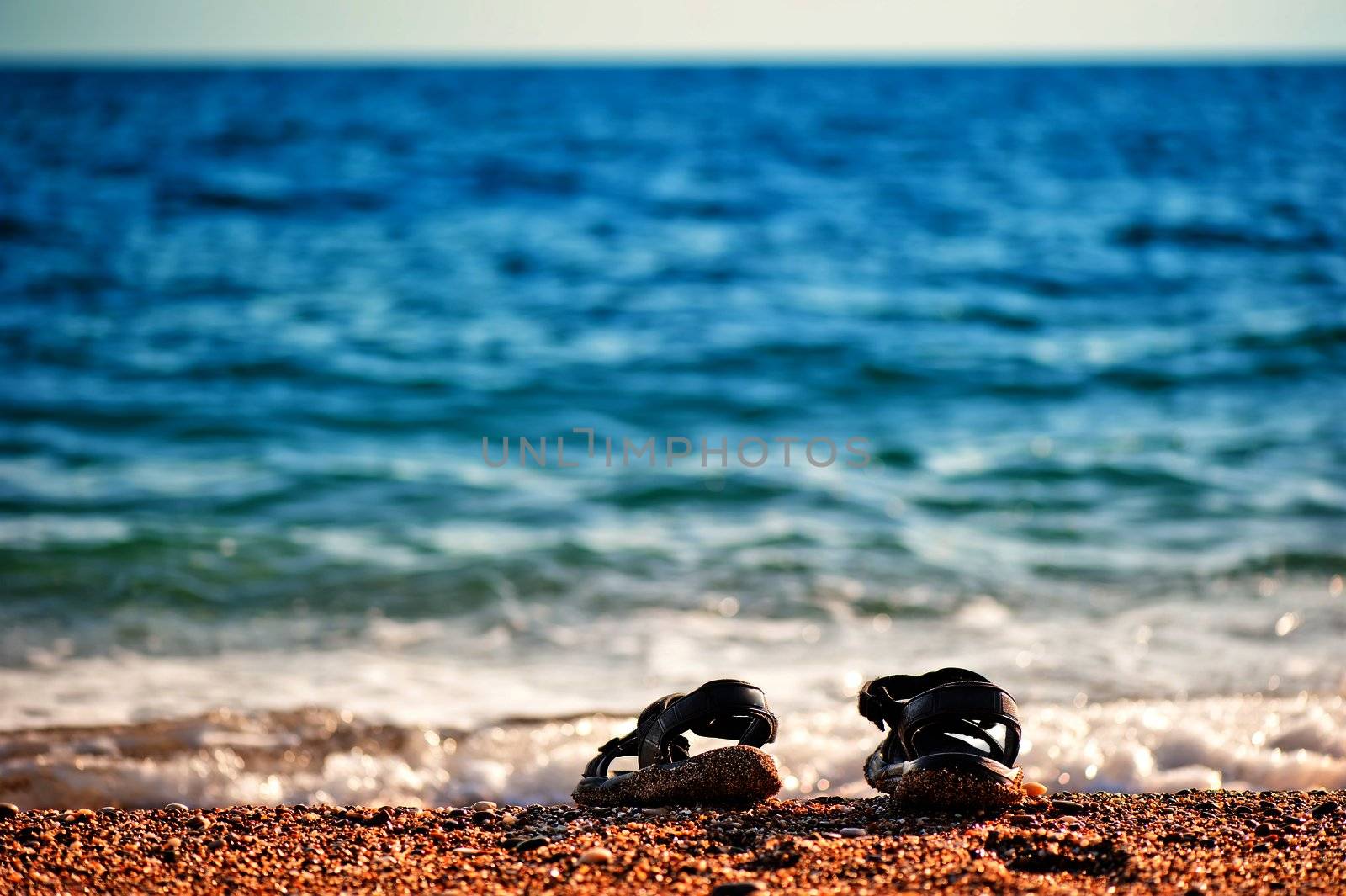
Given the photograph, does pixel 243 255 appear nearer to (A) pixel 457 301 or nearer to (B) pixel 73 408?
(A) pixel 457 301

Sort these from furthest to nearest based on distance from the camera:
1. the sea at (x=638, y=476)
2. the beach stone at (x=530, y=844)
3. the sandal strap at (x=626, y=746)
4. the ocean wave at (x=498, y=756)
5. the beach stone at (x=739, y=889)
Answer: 1. the sea at (x=638, y=476)
2. the ocean wave at (x=498, y=756)
3. the sandal strap at (x=626, y=746)
4. the beach stone at (x=530, y=844)
5. the beach stone at (x=739, y=889)

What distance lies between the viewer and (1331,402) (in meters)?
8.58

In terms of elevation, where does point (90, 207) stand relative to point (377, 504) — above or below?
above

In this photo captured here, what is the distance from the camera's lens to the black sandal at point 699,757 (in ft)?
9.56

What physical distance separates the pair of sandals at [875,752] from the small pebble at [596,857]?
0.40m

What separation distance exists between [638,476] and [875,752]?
4.03m

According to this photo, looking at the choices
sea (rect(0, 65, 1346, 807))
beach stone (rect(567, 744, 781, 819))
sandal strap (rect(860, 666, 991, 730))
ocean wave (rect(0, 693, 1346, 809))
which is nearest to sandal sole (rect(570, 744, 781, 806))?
beach stone (rect(567, 744, 781, 819))

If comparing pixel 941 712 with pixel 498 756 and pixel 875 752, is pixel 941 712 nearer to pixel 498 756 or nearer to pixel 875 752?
pixel 875 752

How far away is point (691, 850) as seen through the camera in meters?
2.67

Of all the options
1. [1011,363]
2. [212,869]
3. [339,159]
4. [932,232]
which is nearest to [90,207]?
[339,159]

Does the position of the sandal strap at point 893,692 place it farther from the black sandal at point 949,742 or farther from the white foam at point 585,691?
the white foam at point 585,691

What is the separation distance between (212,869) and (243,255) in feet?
38.9

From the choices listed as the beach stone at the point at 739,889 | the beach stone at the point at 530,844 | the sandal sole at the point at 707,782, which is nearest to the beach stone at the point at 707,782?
the sandal sole at the point at 707,782

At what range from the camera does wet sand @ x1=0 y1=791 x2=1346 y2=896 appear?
249 cm
